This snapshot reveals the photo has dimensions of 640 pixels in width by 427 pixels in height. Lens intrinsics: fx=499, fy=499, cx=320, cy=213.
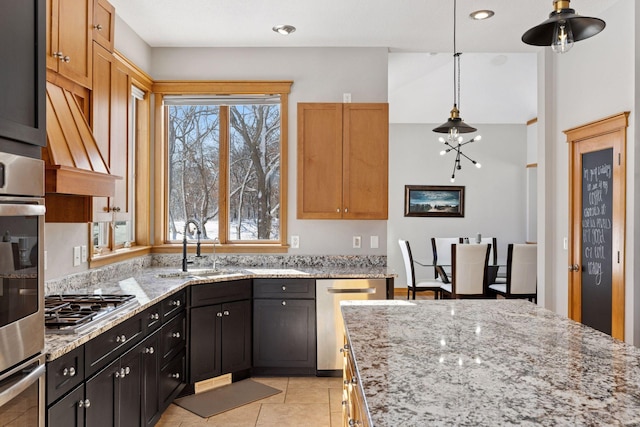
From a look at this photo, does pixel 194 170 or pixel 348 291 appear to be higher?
pixel 194 170

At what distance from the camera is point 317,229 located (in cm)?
456

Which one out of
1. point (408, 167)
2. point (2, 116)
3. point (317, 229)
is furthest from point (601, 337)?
point (408, 167)

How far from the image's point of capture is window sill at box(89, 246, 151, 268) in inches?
135

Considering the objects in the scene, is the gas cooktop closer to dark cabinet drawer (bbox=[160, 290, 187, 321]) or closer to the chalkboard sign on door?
dark cabinet drawer (bbox=[160, 290, 187, 321])

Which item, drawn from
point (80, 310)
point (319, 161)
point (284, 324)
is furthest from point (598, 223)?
point (80, 310)

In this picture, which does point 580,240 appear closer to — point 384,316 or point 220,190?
point 384,316

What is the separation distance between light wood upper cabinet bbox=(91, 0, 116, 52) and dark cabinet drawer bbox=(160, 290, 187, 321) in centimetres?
165

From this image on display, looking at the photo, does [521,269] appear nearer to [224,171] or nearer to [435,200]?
[435,200]

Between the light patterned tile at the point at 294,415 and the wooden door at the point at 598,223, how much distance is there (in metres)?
2.18

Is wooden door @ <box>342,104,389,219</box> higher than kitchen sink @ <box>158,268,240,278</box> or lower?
higher

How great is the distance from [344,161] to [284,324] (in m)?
1.49

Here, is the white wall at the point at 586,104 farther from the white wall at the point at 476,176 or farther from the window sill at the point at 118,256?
the white wall at the point at 476,176

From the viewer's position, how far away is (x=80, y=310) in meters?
2.40

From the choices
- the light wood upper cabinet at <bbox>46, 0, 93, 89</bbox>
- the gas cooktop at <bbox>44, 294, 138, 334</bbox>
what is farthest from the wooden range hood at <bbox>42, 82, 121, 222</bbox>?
the gas cooktop at <bbox>44, 294, 138, 334</bbox>
